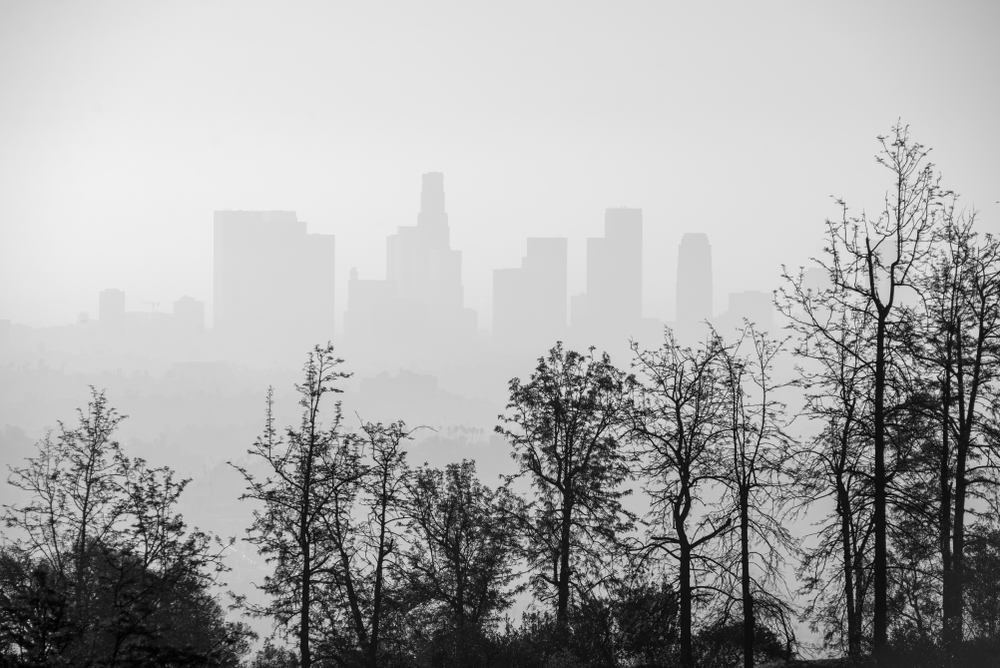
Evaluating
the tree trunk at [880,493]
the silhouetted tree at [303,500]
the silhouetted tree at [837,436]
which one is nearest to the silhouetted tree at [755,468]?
the silhouetted tree at [837,436]

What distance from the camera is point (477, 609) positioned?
17203 millimetres

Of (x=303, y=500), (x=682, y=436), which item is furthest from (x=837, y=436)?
(x=303, y=500)

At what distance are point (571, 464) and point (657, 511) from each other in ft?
8.42

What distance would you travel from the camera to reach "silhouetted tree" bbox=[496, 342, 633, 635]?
16.0m

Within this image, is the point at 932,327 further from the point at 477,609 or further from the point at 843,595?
the point at 477,609

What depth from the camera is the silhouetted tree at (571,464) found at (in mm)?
15969

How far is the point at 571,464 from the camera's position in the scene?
1645cm

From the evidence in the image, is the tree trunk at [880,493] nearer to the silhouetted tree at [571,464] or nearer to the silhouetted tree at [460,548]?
the silhouetted tree at [571,464]

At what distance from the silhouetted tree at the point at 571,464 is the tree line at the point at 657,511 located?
67 millimetres

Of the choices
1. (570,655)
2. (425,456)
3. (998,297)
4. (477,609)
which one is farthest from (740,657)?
(425,456)

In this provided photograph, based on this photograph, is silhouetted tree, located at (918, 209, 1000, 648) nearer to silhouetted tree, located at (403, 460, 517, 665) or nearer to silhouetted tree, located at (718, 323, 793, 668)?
silhouetted tree, located at (718, 323, 793, 668)

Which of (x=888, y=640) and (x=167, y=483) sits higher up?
(x=167, y=483)

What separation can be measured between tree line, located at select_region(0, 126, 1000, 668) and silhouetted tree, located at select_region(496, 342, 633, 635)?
2.7 inches

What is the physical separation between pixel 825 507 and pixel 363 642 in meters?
79.1
